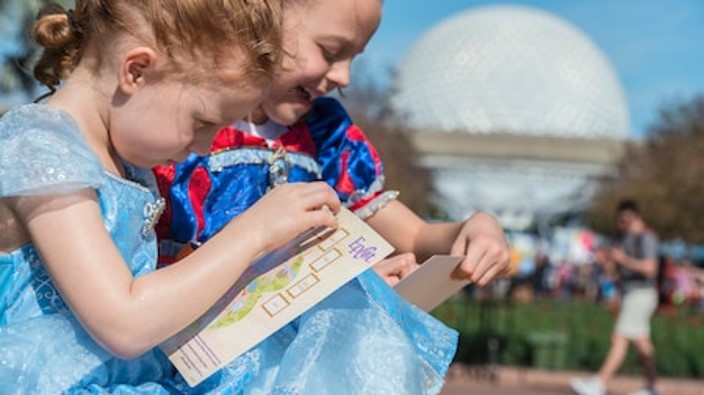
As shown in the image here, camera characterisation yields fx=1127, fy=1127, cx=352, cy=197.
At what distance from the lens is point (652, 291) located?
6961 millimetres

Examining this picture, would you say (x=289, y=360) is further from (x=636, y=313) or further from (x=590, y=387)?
(x=636, y=313)

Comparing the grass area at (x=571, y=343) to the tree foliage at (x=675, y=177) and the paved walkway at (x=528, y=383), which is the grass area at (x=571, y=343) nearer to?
the paved walkway at (x=528, y=383)

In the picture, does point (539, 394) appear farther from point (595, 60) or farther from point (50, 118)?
point (595, 60)

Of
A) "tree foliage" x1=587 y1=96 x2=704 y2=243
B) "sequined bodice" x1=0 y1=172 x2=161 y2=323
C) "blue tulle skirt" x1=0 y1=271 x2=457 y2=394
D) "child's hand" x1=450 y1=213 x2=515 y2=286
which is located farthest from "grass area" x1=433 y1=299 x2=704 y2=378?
"tree foliage" x1=587 y1=96 x2=704 y2=243

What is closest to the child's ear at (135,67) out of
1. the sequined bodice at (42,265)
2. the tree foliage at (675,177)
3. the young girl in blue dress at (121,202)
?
the young girl in blue dress at (121,202)

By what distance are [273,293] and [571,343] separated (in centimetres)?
790

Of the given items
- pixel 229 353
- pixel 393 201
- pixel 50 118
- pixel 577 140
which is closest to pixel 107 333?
pixel 229 353

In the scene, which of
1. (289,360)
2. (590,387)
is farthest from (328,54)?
(590,387)

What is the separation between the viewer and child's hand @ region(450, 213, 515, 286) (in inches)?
68.4

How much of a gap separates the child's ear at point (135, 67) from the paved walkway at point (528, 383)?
19.3 ft

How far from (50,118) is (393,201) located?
0.86m

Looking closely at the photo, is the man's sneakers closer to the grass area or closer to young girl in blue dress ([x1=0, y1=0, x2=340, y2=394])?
the grass area

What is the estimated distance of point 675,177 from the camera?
907 inches

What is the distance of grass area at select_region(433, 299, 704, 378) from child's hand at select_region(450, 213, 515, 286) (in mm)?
6787
